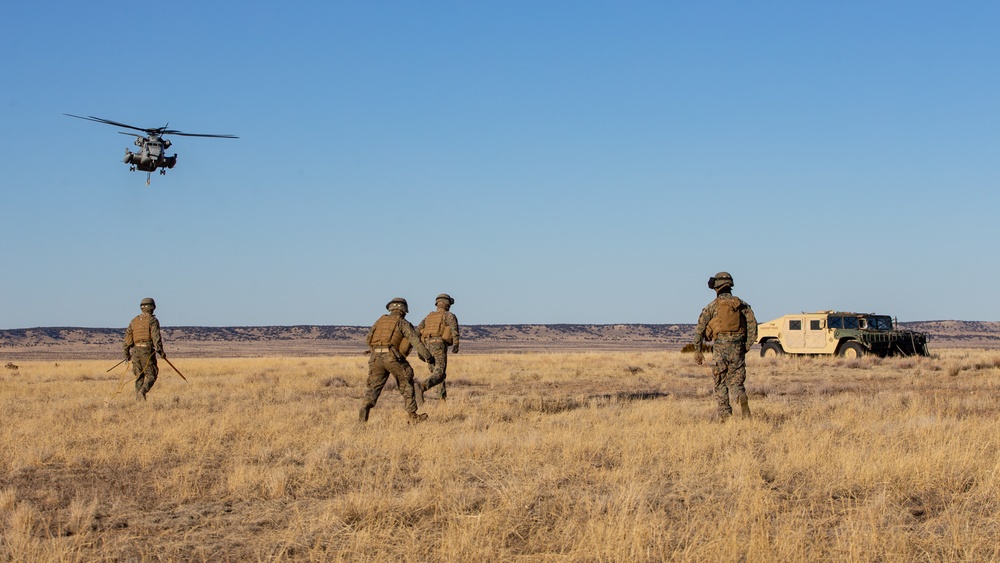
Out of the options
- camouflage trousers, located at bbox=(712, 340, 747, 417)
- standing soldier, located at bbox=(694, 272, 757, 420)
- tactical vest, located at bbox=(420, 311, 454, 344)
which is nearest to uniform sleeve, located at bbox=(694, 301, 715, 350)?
standing soldier, located at bbox=(694, 272, 757, 420)

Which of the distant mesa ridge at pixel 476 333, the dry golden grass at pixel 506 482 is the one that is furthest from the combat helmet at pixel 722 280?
the distant mesa ridge at pixel 476 333

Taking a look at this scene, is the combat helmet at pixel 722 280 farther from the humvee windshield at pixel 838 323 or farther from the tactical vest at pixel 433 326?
the humvee windshield at pixel 838 323

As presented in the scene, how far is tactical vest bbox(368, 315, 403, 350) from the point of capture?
11.7 metres

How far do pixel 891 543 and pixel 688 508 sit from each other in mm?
1444

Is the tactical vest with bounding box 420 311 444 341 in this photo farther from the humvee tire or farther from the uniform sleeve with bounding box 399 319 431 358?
Result: the humvee tire

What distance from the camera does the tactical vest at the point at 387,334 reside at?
38.4ft

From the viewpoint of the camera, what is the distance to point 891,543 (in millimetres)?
5363

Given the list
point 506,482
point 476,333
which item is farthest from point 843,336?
point 476,333

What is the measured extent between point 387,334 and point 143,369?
20.6 ft

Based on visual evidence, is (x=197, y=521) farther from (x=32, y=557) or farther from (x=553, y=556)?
(x=553, y=556)

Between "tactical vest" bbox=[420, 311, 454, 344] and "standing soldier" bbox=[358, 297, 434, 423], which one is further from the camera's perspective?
"tactical vest" bbox=[420, 311, 454, 344]

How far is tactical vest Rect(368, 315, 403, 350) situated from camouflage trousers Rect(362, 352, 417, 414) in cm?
14

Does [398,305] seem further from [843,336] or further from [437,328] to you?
[843,336]

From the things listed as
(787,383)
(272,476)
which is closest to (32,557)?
(272,476)
